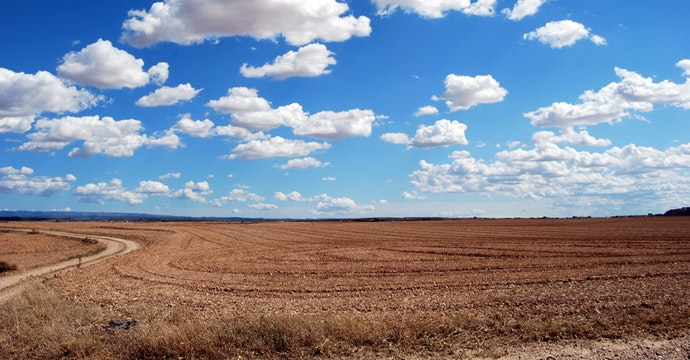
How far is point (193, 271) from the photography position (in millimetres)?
26641

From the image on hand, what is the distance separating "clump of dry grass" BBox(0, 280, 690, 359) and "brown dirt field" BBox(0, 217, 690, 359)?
0.05m

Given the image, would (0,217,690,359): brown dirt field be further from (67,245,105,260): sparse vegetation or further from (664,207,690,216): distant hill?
(664,207,690,216): distant hill

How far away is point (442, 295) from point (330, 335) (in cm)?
730

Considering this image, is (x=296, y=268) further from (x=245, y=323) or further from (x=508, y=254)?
(x=245, y=323)

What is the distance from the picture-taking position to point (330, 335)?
414 inches

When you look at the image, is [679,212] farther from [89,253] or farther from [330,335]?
[330,335]

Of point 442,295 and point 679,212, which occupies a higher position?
point 679,212

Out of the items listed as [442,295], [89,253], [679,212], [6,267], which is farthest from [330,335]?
[679,212]

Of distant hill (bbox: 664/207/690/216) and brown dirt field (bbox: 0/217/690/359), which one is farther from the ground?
distant hill (bbox: 664/207/690/216)

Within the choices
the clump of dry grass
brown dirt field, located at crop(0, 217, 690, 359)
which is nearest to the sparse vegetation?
brown dirt field, located at crop(0, 217, 690, 359)

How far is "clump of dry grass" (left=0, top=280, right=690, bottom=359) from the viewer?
1001 cm

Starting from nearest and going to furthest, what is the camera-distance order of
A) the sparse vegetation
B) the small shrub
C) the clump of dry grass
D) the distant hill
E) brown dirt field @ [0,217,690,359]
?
the clump of dry grass
brown dirt field @ [0,217,690,359]
the small shrub
the sparse vegetation
the distant hill

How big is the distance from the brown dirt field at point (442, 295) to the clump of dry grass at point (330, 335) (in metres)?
0.05

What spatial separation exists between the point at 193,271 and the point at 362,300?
12.8 metres
